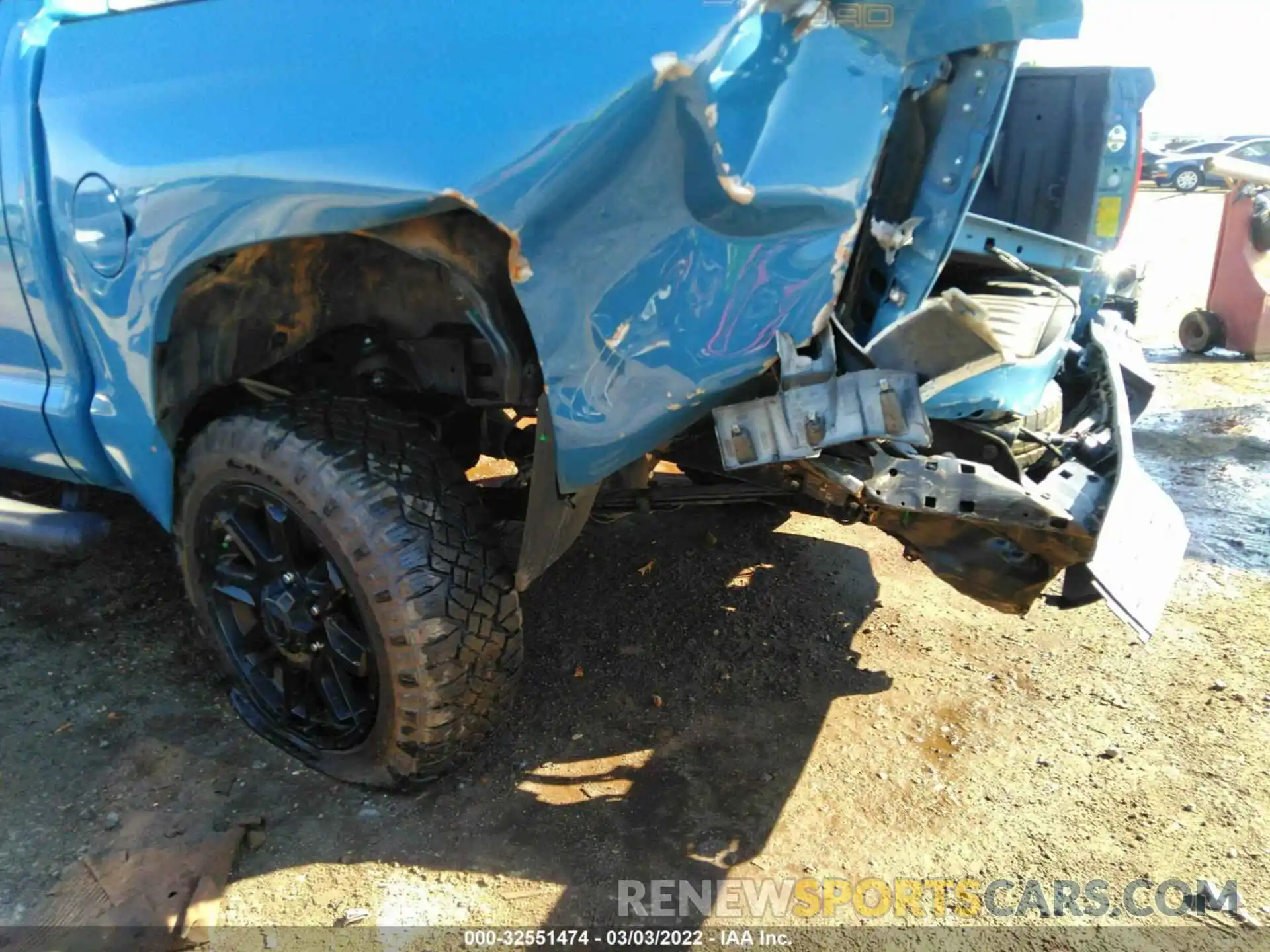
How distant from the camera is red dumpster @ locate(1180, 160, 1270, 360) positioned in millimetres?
6816

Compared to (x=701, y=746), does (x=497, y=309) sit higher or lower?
higher

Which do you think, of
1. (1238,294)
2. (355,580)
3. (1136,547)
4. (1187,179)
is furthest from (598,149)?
(1187,179)

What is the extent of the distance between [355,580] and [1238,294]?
7323 mm

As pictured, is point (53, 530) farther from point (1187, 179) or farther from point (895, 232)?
point (1187, 179)

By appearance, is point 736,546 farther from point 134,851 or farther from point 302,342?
point 134,851

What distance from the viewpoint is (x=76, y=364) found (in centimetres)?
260

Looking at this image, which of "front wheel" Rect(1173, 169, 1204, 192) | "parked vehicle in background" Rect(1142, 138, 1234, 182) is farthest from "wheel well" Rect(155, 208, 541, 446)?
"front wheel" Rect(1173, 169, 1204, 192)

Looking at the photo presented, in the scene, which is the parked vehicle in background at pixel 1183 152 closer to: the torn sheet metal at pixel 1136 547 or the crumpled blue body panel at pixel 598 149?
the torn sheet metal at pixel 1136 547

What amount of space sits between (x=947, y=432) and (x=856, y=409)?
78 centimetres

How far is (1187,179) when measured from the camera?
21.9 m

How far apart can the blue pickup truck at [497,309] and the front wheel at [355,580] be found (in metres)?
0.01

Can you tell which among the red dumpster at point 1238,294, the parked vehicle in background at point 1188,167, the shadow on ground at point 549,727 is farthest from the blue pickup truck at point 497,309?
the parked vehicle in background at point 1188,167

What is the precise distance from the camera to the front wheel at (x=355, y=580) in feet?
7.29

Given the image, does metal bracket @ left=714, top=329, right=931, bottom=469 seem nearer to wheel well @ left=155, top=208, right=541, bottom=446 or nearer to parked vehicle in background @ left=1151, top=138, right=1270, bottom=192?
wheel well @ left=155, top=208, right=541, bottom=446
